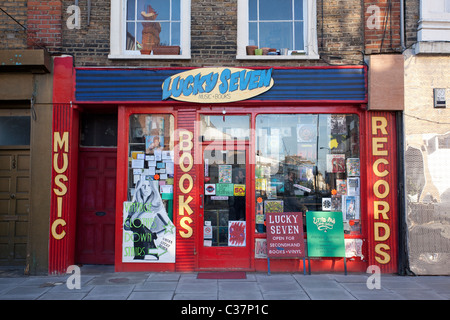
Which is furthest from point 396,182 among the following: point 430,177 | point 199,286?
point 199,286

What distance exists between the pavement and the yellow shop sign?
3370mm

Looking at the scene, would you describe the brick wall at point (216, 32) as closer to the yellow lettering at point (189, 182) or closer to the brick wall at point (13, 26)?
the brick wall at point (13, 26)

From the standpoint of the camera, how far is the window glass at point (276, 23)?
7.84 m

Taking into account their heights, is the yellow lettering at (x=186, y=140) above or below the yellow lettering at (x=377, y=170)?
above

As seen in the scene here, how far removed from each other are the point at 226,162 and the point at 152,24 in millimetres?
3229

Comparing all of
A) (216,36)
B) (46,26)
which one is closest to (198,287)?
(216,36)

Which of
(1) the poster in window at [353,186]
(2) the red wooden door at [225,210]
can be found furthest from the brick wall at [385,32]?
(2) the red wooden door at [225,210]

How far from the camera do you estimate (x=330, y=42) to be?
7.55 meters

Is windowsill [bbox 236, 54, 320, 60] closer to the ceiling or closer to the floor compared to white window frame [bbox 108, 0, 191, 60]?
closer to the floor

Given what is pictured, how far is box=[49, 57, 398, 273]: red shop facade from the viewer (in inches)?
289

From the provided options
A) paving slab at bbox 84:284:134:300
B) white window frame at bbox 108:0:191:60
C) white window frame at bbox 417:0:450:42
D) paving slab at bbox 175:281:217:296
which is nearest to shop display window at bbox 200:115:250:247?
paving slab at bbox 175:281:217:296

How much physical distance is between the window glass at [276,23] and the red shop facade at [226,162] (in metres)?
0.80

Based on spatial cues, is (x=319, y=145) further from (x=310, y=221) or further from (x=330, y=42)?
(x=330, y=42)

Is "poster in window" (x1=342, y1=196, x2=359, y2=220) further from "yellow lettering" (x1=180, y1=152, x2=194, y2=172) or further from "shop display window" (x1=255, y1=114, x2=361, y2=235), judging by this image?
"yellow lettering" (x1=180, y1=152, x2=194, y2=172)
